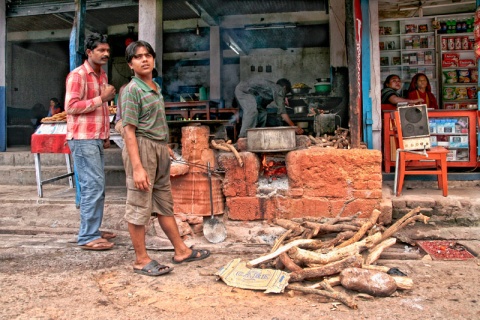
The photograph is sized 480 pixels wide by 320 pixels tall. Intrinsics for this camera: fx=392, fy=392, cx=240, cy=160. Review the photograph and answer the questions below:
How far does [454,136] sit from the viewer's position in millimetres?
5969

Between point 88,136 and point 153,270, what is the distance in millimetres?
1621

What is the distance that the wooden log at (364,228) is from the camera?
3693 millimetres

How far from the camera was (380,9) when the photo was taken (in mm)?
8250

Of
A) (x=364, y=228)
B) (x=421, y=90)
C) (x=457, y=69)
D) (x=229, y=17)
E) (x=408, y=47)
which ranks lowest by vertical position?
(x=364, y=228)

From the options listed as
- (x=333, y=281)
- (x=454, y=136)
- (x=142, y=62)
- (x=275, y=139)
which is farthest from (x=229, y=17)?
(x=333, y=281)

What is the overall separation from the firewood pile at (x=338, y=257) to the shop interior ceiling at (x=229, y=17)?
5516 millimetres

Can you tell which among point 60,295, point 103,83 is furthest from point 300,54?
point 60,295

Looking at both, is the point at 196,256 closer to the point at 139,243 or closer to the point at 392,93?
the point at 139,243

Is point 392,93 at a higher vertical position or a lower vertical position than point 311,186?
higher

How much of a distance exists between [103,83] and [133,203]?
167cm

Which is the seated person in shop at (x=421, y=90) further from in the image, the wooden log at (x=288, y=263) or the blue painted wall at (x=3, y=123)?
the blue painted wall at (x=3, y=123)

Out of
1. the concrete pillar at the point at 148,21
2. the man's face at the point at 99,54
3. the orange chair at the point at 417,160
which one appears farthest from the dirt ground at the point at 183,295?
the concrete pillar at the point at 148,21

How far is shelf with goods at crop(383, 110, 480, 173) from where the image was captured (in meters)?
5.88

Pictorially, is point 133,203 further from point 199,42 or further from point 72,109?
point 199,42
